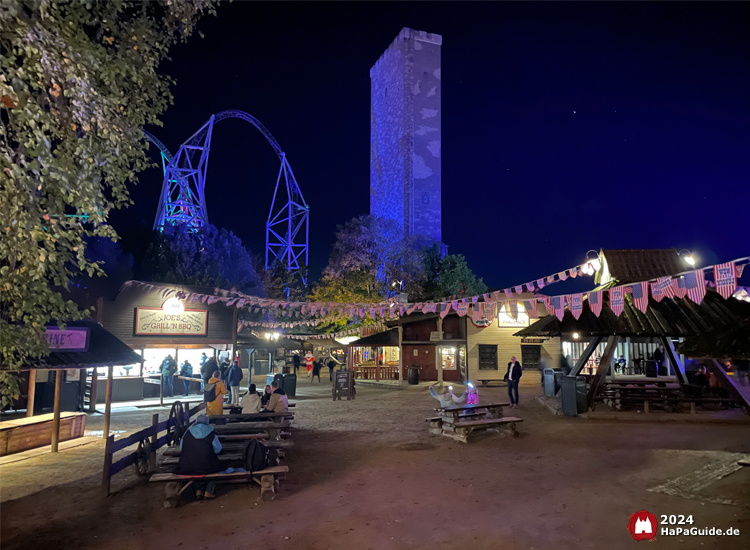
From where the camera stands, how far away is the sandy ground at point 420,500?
5348 mm

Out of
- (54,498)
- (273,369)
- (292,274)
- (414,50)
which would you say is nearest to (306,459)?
(54,498)

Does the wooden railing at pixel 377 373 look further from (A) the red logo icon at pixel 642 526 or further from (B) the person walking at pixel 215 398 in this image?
(A) the red logo icon at pixel 642 526

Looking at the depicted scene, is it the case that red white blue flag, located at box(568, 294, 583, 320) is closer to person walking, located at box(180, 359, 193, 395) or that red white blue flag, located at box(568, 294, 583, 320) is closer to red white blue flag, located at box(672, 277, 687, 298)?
red white blue flag, located at box(672, 277, 687, 298)

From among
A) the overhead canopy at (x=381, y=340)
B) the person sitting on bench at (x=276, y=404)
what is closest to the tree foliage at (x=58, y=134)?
the person sitting on bench at (x=276, y=404)

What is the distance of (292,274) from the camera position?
5675 cm

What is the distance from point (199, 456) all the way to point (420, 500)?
10.2 ft

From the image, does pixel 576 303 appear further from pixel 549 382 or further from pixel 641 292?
pixel 549 382

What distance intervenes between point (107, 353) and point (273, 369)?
24726 mm

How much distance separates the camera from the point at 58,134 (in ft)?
17.4

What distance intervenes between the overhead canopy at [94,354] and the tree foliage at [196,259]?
19727mm

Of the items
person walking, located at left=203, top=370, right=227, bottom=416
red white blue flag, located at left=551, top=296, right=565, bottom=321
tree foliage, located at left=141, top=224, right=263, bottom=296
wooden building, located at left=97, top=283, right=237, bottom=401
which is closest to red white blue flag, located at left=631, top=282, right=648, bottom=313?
red white blue flag, located at left=551, top=296, right=565, bottom=321

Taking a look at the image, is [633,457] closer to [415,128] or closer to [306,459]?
[306,459]

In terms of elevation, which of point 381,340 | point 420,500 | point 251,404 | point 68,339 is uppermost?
point 381,340

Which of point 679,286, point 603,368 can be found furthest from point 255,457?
point 603,368
